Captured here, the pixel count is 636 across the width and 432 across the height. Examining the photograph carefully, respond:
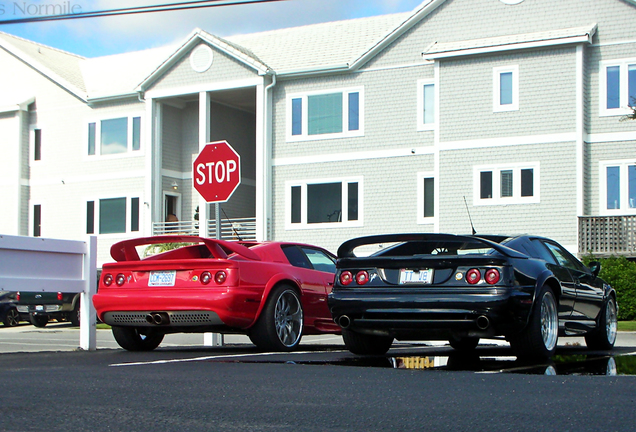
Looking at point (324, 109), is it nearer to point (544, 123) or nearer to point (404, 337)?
point (544, 123)

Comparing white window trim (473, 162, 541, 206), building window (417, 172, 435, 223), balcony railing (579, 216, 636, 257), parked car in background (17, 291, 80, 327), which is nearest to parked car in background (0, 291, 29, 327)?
parked car in background (17, 291, 80, 327)

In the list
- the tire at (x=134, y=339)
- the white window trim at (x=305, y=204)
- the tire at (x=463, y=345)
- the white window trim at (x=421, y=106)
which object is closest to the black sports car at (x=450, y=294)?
the tire at (x=463, y=345)

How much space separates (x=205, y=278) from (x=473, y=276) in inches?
118

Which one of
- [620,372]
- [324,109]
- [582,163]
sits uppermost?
[324,109]

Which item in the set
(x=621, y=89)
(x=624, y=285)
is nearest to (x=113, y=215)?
(x=621, y=89)

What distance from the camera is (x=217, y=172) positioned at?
1230 centimetres

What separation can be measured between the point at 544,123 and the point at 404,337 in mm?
16988

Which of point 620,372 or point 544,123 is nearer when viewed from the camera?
point 620,372

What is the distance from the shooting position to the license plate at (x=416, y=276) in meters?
8.09

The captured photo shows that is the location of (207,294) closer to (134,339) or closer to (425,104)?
(134,339)

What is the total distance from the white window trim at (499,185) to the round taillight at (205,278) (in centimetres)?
1636

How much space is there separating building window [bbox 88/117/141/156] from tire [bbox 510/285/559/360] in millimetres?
24380

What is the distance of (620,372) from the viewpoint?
23.0 feet

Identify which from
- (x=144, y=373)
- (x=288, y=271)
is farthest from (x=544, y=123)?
(x=144, y=373)
